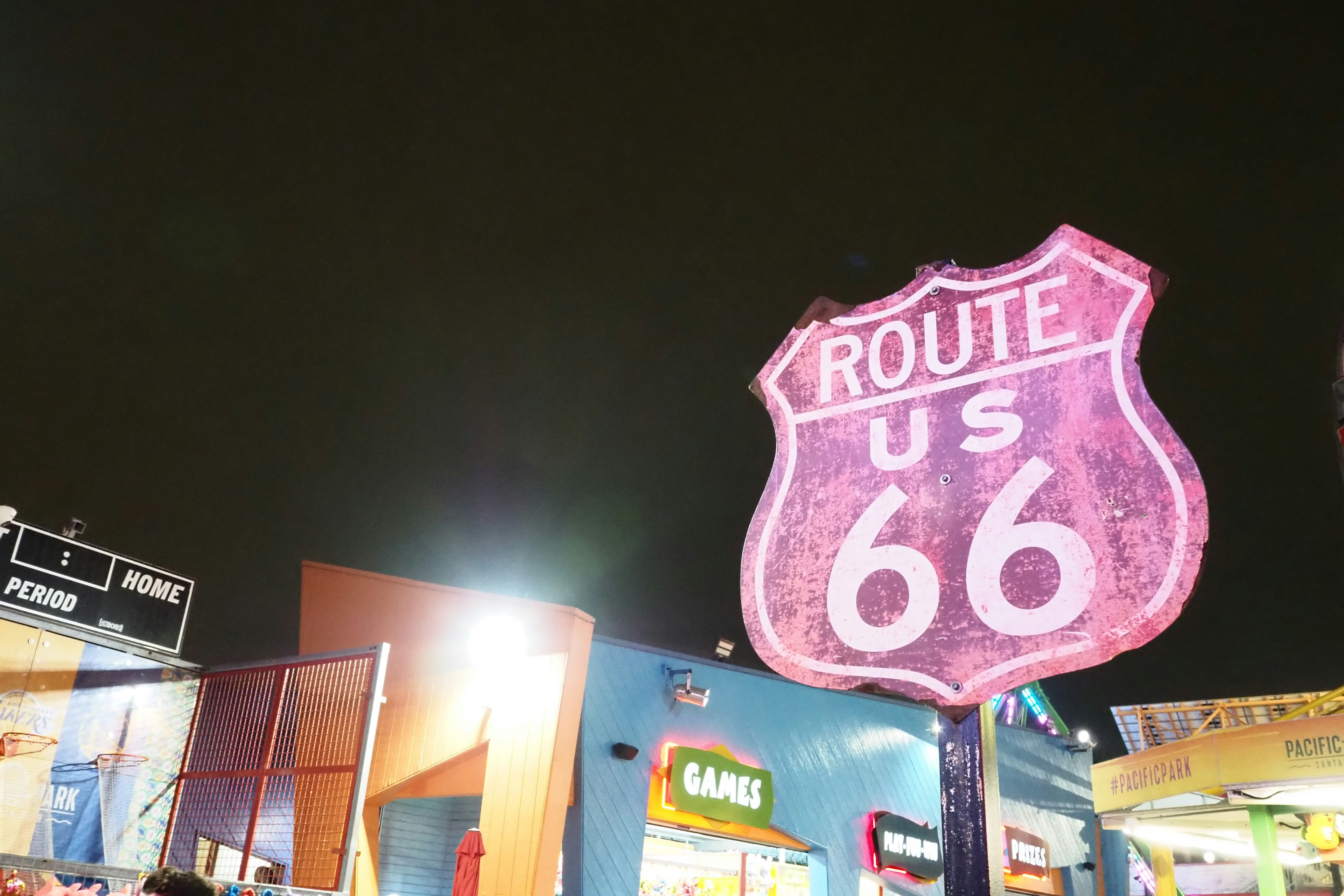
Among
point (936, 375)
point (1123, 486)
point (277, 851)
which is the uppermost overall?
point (936, 375)

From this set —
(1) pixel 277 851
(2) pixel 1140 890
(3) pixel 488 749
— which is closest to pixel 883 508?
(1) pixel 277 851

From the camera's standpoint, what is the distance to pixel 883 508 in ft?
9.62

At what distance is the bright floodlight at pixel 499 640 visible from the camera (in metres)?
9.69

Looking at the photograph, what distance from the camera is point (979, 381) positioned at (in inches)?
117

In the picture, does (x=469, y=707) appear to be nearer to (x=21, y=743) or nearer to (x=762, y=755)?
(x=21, y=743)

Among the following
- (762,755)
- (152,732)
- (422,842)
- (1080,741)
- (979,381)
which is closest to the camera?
(979,381)

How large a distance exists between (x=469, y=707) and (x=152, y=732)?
2.88 m

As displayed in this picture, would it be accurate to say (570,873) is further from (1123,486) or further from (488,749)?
(1123,486)

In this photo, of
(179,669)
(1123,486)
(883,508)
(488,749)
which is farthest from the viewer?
(488,749)

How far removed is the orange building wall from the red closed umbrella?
2869 millimetres

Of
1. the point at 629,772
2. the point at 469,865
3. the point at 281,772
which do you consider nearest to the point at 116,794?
the point at 281,772

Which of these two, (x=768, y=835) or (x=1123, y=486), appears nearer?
(x=1123, y=486)

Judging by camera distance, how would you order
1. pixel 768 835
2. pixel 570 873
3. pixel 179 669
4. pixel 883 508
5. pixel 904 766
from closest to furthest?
pixel 883 508, pixel 179 669, pixel 570 873, pixel 768 835, pixel 904 766

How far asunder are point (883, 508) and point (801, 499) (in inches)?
11.5
